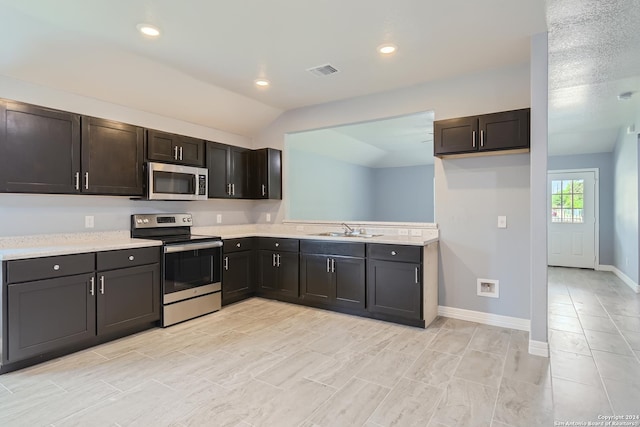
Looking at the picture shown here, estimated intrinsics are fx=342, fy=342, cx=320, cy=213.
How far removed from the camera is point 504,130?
3.24 metres

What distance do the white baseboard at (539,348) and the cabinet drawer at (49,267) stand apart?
12.5ft

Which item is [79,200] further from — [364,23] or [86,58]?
[364,23]

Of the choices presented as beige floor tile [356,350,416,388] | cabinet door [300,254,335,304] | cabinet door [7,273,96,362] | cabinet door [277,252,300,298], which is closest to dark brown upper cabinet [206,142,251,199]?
cabinet door [277,252,300,298]

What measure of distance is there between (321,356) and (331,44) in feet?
8.77

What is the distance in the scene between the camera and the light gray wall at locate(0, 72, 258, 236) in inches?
117

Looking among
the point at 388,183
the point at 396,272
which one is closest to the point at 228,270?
the point at 396,272

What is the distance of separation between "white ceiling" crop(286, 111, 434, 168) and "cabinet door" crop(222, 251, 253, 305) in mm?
1915

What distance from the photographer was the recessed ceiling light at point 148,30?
2654 mm

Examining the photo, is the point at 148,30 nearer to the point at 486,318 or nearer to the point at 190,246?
the point at 190,246

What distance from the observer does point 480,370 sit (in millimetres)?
2596

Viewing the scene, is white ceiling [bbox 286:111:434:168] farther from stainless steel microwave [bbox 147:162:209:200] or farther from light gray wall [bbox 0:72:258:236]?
light gray wall [bbox 0:72:258:236]

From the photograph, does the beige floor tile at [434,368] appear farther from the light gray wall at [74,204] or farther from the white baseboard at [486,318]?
the light gray wall at [74,204]

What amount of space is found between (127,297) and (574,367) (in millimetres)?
3830

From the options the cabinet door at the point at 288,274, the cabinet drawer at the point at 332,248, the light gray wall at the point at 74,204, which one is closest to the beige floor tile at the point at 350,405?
the cabinet drawer at the point at 332,248
